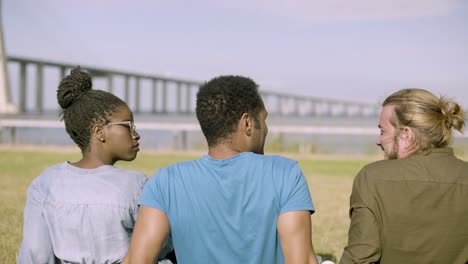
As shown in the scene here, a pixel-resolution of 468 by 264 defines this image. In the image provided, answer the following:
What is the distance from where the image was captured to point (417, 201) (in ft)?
8.21

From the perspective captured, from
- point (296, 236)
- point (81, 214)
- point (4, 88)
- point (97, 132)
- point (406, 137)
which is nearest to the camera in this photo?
point (296, 236)

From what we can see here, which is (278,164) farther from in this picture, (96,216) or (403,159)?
(96,216)

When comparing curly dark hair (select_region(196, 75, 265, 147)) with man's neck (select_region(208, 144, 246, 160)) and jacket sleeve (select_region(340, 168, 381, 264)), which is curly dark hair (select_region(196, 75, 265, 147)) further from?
jacket sleeve (select_region(340, 168, 381, 264))

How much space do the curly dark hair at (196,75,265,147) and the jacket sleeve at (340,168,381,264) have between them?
50 cm

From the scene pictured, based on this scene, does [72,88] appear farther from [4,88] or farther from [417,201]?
[4,88]

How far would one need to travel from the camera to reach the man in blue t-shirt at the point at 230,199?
2357 millimetres

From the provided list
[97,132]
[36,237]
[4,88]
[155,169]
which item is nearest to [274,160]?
[97,132]

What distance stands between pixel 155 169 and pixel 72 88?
983cm

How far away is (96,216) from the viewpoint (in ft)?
9.36

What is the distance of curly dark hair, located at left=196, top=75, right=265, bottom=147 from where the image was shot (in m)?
2.44

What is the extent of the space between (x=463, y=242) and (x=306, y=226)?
68 centimetres

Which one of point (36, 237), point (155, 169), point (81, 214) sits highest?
point (81, 214)

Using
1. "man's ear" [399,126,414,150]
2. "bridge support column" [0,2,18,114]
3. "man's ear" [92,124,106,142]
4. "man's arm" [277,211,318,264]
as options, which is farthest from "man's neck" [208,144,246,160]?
"bridge support column" [0,2,18,114]

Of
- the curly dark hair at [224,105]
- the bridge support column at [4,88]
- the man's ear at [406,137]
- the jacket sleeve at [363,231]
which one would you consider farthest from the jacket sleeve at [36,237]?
the bridge support column at [4,88]
